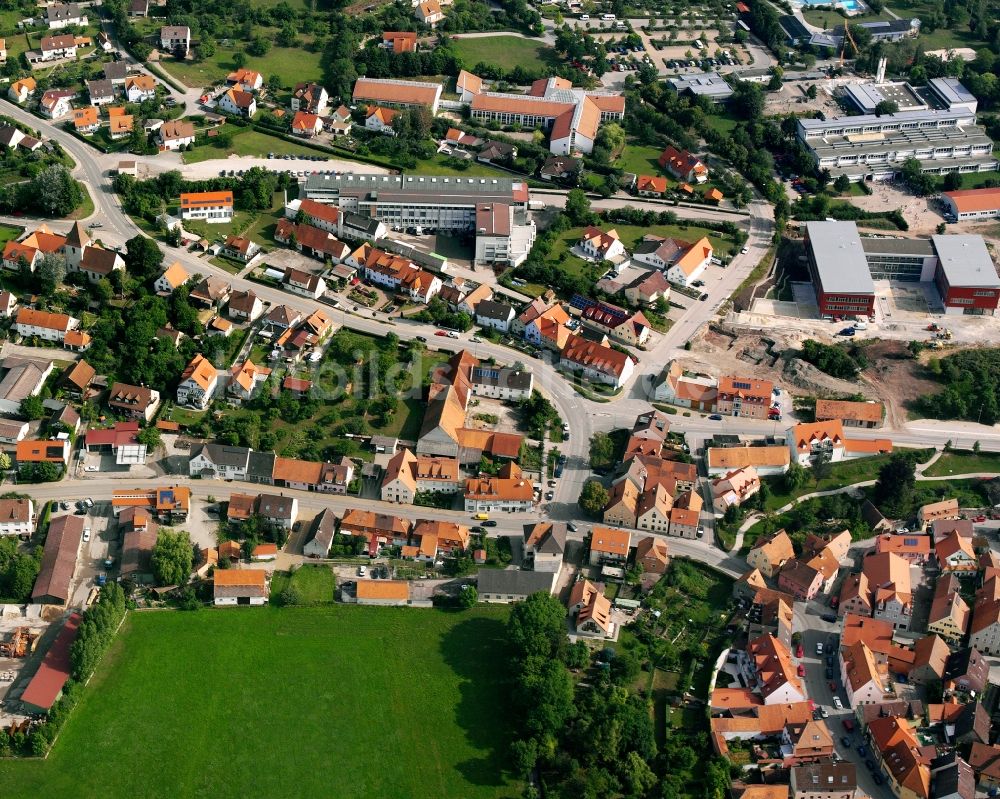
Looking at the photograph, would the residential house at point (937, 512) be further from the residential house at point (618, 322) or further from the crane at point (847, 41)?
the crane at point (847, 41)

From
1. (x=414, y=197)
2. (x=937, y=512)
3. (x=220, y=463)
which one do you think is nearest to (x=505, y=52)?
(x=414, y=197)

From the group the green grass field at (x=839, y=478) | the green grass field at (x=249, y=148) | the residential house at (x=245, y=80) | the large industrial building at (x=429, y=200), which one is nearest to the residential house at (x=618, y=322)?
the large industrial building at (x=429, y=200)

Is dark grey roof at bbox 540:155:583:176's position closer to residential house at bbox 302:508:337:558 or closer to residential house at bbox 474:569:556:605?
residential house at bbox 302:508:337:558

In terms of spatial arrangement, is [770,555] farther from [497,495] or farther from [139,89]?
[139,89]

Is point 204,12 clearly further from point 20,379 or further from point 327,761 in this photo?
point 327,761

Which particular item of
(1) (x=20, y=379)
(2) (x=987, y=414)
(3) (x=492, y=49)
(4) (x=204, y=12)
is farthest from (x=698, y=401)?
(4) (x=204, y=12)

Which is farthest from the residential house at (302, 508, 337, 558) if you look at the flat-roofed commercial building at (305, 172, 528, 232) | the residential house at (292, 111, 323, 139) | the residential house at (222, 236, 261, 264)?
the residential house at (292, 111, 323, 139)
